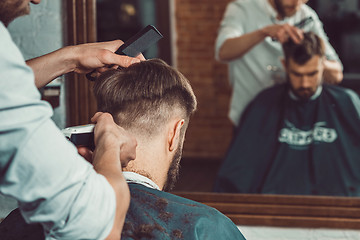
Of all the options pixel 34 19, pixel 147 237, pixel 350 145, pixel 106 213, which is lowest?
pixel 350 145

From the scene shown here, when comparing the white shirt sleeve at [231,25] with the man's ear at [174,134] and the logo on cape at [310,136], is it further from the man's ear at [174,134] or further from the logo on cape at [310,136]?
the man's ear at [174,134]

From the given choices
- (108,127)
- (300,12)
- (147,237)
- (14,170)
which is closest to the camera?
(14,170)

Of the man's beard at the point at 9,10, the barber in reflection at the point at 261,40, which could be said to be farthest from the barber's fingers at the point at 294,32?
the man's beard at the point at 9,10

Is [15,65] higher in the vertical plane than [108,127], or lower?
higher

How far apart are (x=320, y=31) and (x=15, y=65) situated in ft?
6.45

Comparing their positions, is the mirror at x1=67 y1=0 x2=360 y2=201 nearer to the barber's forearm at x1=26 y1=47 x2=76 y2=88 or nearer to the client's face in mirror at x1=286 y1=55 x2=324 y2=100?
the client's face in mirror at x1=286 y1=55 x2=324 y2=100

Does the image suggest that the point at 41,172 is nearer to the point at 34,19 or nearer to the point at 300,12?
the point at 34,19

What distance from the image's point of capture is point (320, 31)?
2.54 meters

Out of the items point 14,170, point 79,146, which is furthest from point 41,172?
point 79,146

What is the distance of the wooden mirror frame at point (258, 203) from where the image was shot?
234 centimetres

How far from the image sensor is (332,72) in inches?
101

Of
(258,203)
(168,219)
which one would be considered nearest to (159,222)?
(168,219)

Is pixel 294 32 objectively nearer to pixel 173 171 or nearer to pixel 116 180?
pixel 173 171

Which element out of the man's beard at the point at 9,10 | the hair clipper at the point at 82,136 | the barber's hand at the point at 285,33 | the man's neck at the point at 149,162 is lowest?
the man's neck at the point at 149,162
